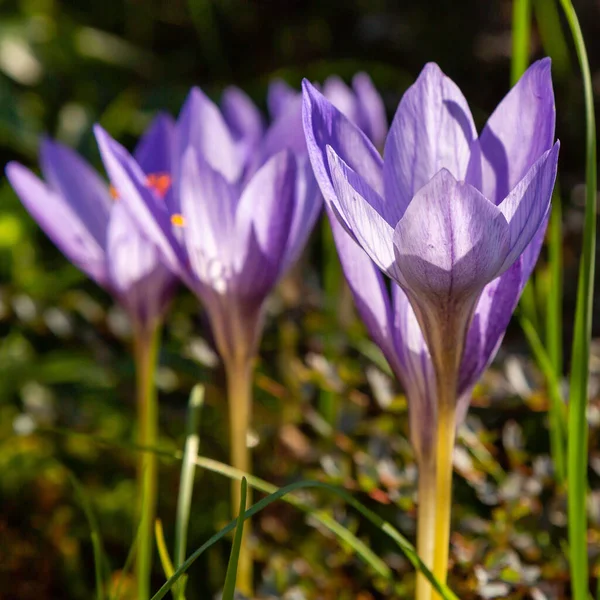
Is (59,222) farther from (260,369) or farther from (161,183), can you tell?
(260,369)

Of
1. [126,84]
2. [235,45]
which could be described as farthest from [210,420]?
[235,45]

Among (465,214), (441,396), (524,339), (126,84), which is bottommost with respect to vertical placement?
(524,339)

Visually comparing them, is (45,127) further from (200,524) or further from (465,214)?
(465,214)

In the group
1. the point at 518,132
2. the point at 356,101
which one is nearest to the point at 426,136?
the point at 518,132

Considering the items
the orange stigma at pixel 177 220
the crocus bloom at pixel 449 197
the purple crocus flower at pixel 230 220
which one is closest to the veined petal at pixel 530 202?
the crocus bloom at pixel 449 197

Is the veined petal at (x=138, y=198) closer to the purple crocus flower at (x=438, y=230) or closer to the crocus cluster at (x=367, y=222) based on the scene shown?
the crocus cluster at (x=367, y=222)
